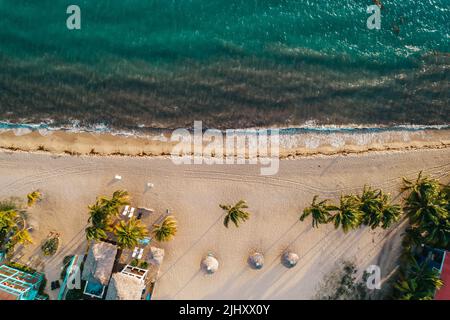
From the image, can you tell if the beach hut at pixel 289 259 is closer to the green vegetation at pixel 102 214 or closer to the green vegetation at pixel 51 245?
the green vegetation at pixel 102 214

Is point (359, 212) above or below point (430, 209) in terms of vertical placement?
below

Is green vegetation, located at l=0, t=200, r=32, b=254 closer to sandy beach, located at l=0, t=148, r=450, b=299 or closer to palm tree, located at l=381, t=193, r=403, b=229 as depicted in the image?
sandy beach, located at l=0, t=148, r=450, b=299

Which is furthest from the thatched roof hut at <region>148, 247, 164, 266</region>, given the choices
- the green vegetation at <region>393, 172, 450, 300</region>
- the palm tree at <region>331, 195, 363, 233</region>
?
the green vegetation at <region>393, 172, 450, 300</region>

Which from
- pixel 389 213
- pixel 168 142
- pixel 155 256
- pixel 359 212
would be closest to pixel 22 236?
pixel 155 256

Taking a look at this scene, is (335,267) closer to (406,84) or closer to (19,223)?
(406,84)

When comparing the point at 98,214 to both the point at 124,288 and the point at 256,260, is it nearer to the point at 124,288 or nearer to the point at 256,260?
the point at 124,288

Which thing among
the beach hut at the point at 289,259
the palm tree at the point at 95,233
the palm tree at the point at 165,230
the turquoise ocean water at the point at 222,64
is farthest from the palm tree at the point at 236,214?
the palm tree at the point at 95,233

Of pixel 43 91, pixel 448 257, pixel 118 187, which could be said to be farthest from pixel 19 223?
pixel 448 257
